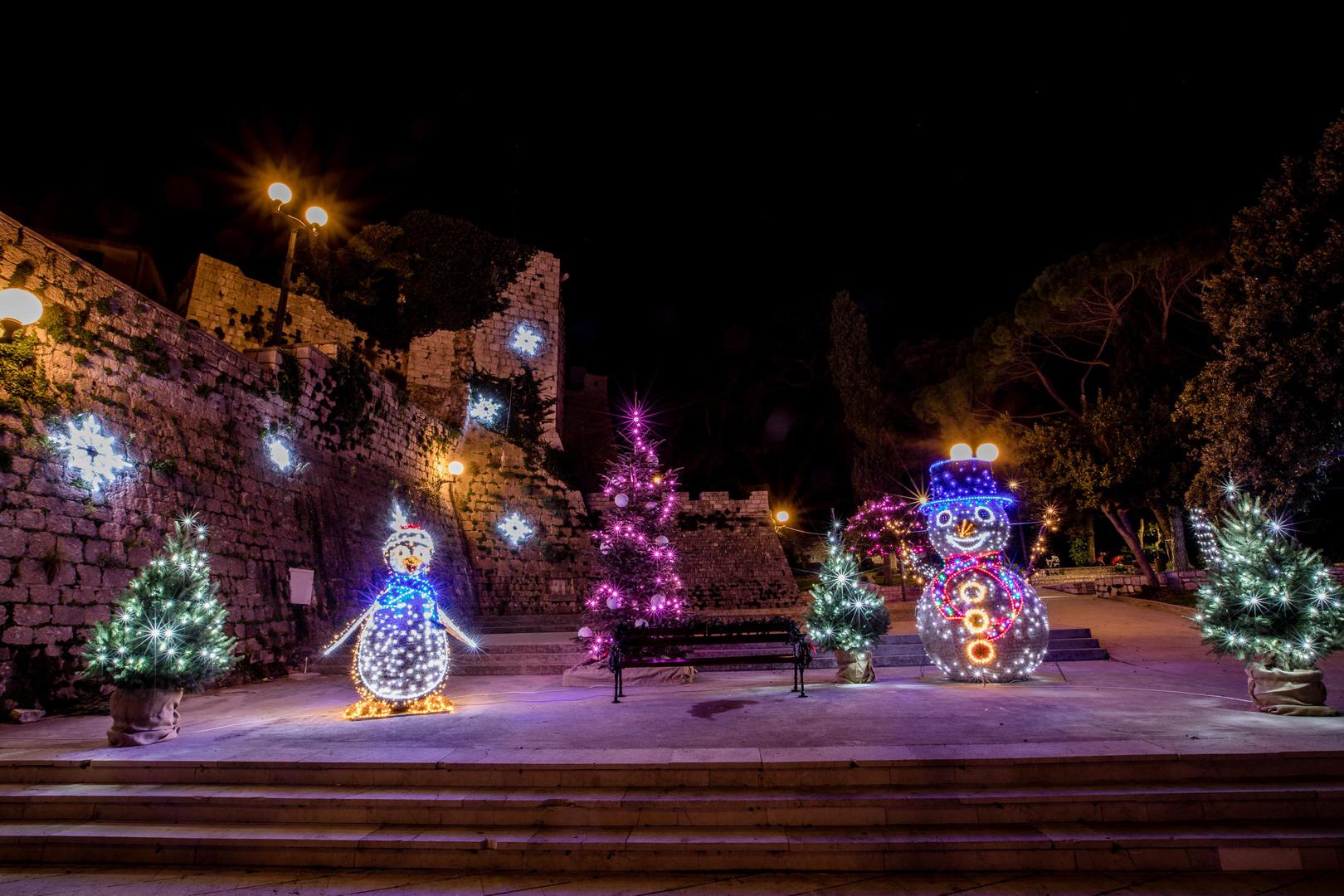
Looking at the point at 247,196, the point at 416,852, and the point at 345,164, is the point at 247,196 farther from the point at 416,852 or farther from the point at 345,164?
the point at 416,852

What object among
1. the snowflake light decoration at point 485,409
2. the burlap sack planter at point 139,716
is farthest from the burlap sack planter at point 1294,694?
the snowflake light decoration at point 485,409

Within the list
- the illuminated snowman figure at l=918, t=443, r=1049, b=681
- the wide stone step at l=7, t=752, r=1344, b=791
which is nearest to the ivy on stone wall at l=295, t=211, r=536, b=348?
the illuminated snowman figure at l=918, t=443, r=1049, b=681

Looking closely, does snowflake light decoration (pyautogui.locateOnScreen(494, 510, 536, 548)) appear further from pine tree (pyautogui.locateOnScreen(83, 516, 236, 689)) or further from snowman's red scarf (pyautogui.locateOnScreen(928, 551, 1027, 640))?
snowman's red scarf (pyautogui.locateOnScreen(928, 551, 1027, 640))

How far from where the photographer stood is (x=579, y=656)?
31.0 ft

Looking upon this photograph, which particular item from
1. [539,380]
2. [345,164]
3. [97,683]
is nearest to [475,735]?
[97,683]

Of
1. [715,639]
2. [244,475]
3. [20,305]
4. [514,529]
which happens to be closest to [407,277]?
[514,529]

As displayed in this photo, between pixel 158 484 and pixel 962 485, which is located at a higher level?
pixel 158 484

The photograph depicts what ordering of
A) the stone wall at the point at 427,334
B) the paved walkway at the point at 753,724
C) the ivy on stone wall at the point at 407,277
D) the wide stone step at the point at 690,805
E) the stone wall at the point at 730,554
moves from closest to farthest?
the wide stone step at the point at 690,805 < the paved walkway at the point at 753,724 < the stone wall at the point at 427,334 < the ivy on stone wall at the point at 407,277 < the stone wall at the point at 730,554

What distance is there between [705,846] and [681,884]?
23 centimetres

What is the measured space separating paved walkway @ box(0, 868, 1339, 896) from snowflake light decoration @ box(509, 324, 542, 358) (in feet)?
55.1

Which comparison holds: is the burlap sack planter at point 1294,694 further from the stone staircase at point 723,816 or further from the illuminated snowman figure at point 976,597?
the illuminated snowman figure at point 976,597

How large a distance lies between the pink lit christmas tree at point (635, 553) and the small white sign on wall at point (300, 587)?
4320 mm

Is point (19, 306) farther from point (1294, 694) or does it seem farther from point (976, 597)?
point (1294, 694)

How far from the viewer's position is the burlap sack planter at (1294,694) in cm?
475
